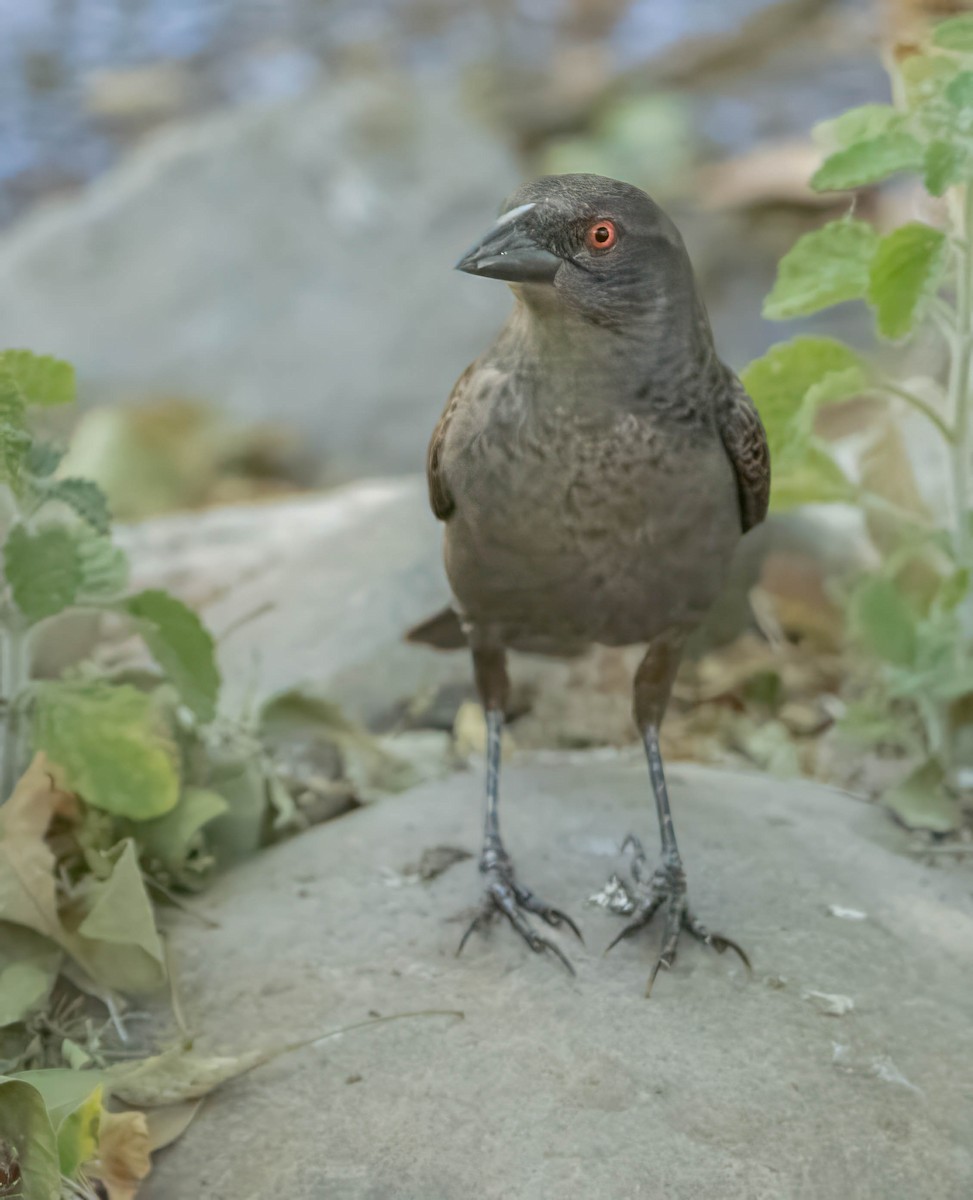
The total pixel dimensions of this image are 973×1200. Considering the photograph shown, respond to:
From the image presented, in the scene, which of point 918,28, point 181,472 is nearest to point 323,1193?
point 918,28

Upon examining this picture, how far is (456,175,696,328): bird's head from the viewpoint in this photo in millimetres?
2598

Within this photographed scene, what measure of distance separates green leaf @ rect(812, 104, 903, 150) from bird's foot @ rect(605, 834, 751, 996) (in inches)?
62.4

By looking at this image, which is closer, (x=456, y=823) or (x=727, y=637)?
(x=456, y=823)

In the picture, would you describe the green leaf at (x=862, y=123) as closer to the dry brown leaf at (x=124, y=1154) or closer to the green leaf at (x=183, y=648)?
the green leaf at (x=183, y=648)

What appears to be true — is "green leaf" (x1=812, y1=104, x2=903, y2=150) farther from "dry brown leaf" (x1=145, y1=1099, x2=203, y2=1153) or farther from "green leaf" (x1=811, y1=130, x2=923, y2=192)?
"dry brown leaf" (x1=145, y1=1099, x2=203, y2=1153)

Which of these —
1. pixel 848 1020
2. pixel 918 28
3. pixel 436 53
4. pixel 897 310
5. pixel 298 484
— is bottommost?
pixel 848 1020

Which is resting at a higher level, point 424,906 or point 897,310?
point 897,310

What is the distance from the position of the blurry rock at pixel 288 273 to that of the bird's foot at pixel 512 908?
4.12m

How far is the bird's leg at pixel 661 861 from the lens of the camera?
2.87 metres

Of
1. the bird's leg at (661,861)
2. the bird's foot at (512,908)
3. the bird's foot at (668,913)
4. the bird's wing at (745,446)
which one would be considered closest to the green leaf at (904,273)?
the bird's wing at (745,446)

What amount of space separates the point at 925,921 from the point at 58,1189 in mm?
1757

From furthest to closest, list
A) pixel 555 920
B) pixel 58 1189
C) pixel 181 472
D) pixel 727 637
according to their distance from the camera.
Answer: pixel 181 472
pixel 727 637
pixel 555 920
pixel 58 1189

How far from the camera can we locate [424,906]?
10.0 ft

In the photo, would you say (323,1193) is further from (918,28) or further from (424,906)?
(918,28)
